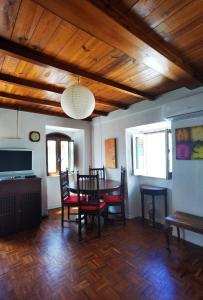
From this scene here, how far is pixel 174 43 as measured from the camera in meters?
1.69

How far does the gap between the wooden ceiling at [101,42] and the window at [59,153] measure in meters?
2.08

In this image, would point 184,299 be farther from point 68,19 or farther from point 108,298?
point 68,19

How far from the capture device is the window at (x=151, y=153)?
3.48m

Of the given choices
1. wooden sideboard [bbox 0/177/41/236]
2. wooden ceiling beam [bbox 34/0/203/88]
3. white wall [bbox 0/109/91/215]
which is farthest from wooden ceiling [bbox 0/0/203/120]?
wooden sideboard [bbox 0/177/41/236]

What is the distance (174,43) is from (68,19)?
3.43ft

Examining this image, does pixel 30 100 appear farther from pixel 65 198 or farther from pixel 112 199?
pixel 112 199

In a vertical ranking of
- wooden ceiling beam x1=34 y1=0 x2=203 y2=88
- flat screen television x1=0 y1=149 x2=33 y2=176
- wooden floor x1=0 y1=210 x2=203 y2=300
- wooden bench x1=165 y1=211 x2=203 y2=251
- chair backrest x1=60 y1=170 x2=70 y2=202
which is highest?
wooden ceiling beam x1=34 y1=0 x2=203 y2=88

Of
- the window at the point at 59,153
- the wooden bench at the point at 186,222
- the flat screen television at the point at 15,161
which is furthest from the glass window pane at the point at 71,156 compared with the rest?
the wooden bench at the point at 186,222

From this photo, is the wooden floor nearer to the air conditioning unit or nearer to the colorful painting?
the colorful painting

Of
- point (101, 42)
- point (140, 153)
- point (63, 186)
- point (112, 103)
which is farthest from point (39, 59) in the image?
point (140, 153)

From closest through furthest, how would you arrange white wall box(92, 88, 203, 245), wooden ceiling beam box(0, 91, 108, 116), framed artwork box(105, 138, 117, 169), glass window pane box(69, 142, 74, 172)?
white wall box(92, 88, 203, 245)
wooden ceiling beam box(0, 91, 108, 116)
framed artwork box(105, 138, 117, 169)
glass window pane box(69, 142, 74, 172)

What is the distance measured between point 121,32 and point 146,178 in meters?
2.91

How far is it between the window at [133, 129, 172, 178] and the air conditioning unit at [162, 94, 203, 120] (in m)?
0.58

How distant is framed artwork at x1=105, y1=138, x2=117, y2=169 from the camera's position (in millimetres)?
3986
